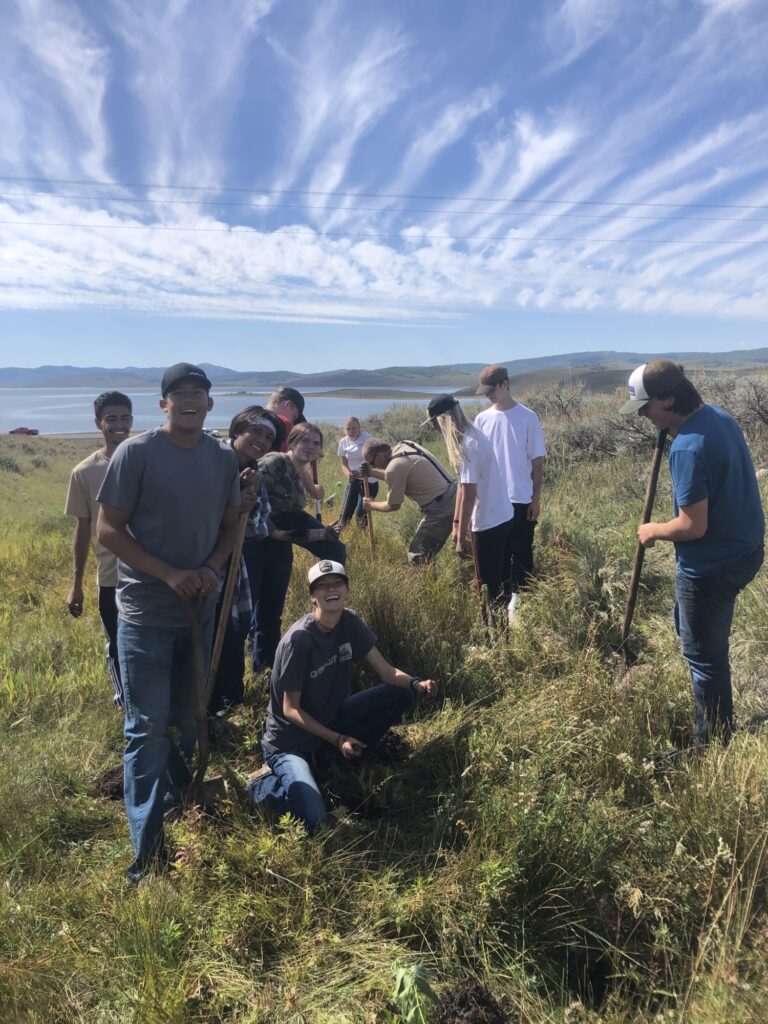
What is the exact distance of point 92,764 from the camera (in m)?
3.57

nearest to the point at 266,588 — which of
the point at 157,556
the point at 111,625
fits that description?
the point at 111,625

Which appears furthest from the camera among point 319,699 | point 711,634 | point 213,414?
point 213,414

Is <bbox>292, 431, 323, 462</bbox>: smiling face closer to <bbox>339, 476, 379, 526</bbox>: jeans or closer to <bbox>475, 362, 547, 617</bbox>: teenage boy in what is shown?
<bbox>475, 362, 547, 617</bbox>: teenage boy

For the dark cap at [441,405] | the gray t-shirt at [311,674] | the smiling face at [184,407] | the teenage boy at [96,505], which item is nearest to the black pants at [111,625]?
the teenage boy at [96,505]

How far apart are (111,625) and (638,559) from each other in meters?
3.27

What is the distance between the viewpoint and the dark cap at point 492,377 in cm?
463

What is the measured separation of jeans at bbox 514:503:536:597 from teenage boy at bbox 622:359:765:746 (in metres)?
1.91

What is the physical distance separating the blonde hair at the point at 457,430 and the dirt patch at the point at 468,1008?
121 inches

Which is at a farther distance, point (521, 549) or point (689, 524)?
point (521, 549)

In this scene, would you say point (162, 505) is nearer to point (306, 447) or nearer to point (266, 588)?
point (266, 588)

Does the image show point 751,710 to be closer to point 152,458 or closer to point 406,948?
point 406,948

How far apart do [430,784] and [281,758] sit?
79 centimetres

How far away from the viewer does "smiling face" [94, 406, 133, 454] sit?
3.88 metres

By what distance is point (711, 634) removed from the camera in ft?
9.84
